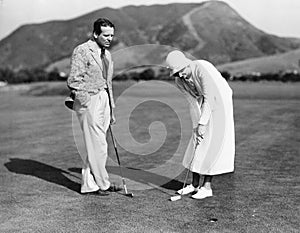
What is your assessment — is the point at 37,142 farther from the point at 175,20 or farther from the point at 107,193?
the point at 175,20

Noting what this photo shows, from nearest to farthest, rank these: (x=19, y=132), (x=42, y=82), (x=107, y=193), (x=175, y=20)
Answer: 1. (x=107, y=193)
2. (x=19, y=132)
3. (x=42, y=82)
4. (x=175, y=20)

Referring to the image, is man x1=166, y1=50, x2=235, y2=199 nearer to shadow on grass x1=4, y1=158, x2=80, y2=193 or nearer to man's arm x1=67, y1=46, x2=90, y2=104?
man's arm x1=67, y1=46, x2=90, y2=104

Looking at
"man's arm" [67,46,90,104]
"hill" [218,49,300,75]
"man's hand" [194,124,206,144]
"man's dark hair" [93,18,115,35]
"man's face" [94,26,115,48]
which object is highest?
"man's dark hair" [93,18,115,35]

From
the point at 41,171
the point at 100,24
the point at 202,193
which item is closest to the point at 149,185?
the point at 202,193

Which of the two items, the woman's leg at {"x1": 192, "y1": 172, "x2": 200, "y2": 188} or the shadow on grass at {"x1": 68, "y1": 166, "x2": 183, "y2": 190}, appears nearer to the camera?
the woman's leg at {"x1": 192, "y1": 172, "x2": 200, "y2": 188}

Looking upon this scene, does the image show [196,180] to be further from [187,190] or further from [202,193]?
[202,193]

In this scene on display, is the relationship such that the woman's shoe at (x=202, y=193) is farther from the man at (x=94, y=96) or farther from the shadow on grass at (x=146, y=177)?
the man at (x=94, y=96)

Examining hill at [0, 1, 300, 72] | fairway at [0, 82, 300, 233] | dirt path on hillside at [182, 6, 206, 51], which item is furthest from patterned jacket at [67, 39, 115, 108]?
dirt path on hillside at [182, 6, 206, 51]

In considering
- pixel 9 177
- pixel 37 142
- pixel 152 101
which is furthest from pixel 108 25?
pixel 152 101
